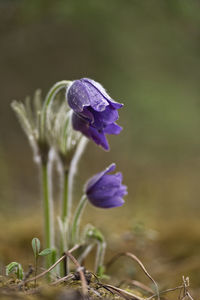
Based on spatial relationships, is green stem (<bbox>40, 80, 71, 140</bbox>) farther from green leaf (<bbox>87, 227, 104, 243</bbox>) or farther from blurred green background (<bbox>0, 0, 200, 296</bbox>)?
blurred green background (<bbox>0, 0, 200, 296</bbox>)

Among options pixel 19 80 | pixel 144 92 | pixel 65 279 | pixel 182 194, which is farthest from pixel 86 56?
pixel 65 279

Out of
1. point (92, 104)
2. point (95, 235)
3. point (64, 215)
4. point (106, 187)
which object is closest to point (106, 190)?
point (106, 187)

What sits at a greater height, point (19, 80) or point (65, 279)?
point (19, 80)

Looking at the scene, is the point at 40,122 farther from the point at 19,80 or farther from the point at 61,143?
the point at 19,80

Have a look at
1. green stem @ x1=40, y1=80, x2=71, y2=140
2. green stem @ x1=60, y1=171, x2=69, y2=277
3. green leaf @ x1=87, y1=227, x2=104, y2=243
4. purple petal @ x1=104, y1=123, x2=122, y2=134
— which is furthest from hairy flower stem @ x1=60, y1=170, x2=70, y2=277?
purple petal @ x1=104, y1=123, x2=122, y2=134

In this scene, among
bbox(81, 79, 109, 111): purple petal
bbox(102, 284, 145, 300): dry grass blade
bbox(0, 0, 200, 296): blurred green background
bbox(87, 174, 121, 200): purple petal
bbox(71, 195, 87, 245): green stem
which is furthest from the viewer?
bbox(0, 0, 200, 296): blurred green background

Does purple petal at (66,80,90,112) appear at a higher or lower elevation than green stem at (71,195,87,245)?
higher
